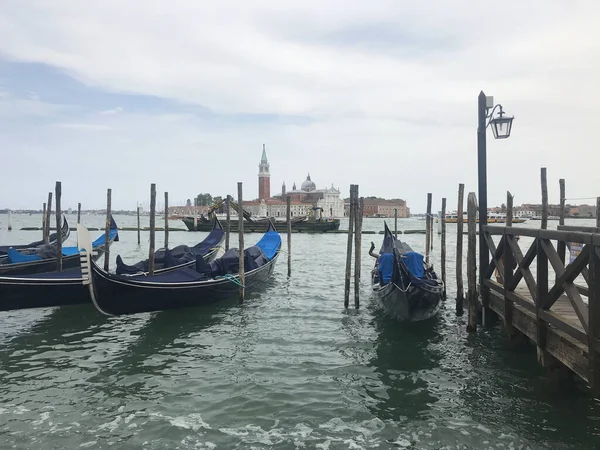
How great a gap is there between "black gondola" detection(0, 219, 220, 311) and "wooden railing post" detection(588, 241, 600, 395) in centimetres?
639

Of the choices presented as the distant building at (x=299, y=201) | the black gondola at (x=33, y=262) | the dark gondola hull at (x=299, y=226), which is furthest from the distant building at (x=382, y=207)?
the black gondola at (x=33, y=262)

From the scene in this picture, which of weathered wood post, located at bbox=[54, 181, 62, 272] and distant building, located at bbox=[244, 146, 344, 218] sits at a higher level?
distant building, located at bbox=[244, 146, 344, 218]

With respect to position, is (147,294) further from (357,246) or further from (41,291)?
(357,246)

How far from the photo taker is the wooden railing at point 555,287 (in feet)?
10.9

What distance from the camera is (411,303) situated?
677 cm

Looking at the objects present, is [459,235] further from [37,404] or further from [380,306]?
[37,404]

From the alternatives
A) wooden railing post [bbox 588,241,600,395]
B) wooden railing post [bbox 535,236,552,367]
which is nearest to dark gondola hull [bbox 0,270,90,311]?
wooden railing post [bbox 535,236,552,367]

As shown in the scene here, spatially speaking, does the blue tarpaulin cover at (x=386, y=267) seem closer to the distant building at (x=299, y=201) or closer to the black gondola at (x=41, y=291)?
the black gondola at (x=41, y=291)

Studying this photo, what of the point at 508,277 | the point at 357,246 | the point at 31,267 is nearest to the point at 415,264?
the point at 357,246

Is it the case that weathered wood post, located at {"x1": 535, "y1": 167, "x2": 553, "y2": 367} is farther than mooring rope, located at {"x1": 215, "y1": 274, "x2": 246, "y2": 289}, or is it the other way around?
mooring rope, located at {"x1": 215, "y1": 274, "x2": 246, "y2": 289}

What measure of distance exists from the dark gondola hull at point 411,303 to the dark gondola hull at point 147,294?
10.2 feet

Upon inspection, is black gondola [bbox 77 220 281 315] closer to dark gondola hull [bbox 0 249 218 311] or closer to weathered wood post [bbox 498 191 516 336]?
dark gondola hull [bbox 0 249 218 311]

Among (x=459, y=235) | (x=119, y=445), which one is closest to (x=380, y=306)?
(x=459, y=235)

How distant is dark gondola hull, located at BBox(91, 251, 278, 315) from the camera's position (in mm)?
6352
